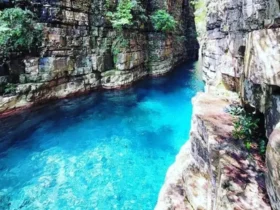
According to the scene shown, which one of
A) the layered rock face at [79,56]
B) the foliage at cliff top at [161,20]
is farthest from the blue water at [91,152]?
the foliage at cliff top at [161,20]

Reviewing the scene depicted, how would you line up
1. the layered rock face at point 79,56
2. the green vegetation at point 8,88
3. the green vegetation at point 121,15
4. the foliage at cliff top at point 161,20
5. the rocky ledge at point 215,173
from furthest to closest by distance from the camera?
the foliage at cliff top at point 161,20, the green vegetation at point 121,15, the layered rock face at point 79,56, the green vegetation at point 8,88, the rocky ledge at point 215,173

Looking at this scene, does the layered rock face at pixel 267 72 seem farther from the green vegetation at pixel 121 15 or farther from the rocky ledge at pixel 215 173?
the green vegetation at pixel 121 15

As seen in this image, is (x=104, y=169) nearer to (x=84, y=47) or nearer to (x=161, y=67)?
(x=84, y=47)

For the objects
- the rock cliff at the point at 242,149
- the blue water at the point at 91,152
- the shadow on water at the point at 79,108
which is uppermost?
the rock cliff at the point at 242,149

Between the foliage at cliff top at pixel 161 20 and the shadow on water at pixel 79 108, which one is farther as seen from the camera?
the foliage at cliff top at pixel 161 20

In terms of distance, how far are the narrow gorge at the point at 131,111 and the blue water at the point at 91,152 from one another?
1.8 inches

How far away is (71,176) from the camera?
23.9 feet

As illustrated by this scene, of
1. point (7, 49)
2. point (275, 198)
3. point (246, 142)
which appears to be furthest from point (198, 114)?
point (7, 49)

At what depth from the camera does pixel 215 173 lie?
3682 mm

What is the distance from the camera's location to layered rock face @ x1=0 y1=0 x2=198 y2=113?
471 inches

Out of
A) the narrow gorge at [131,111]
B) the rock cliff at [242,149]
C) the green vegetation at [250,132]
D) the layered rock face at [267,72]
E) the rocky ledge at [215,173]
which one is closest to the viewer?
the layered rock face at [267,72]

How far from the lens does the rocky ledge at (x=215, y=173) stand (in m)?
3.00

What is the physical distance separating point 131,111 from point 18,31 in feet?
22.4

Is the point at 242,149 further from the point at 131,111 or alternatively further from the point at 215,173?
the point at 131,111
